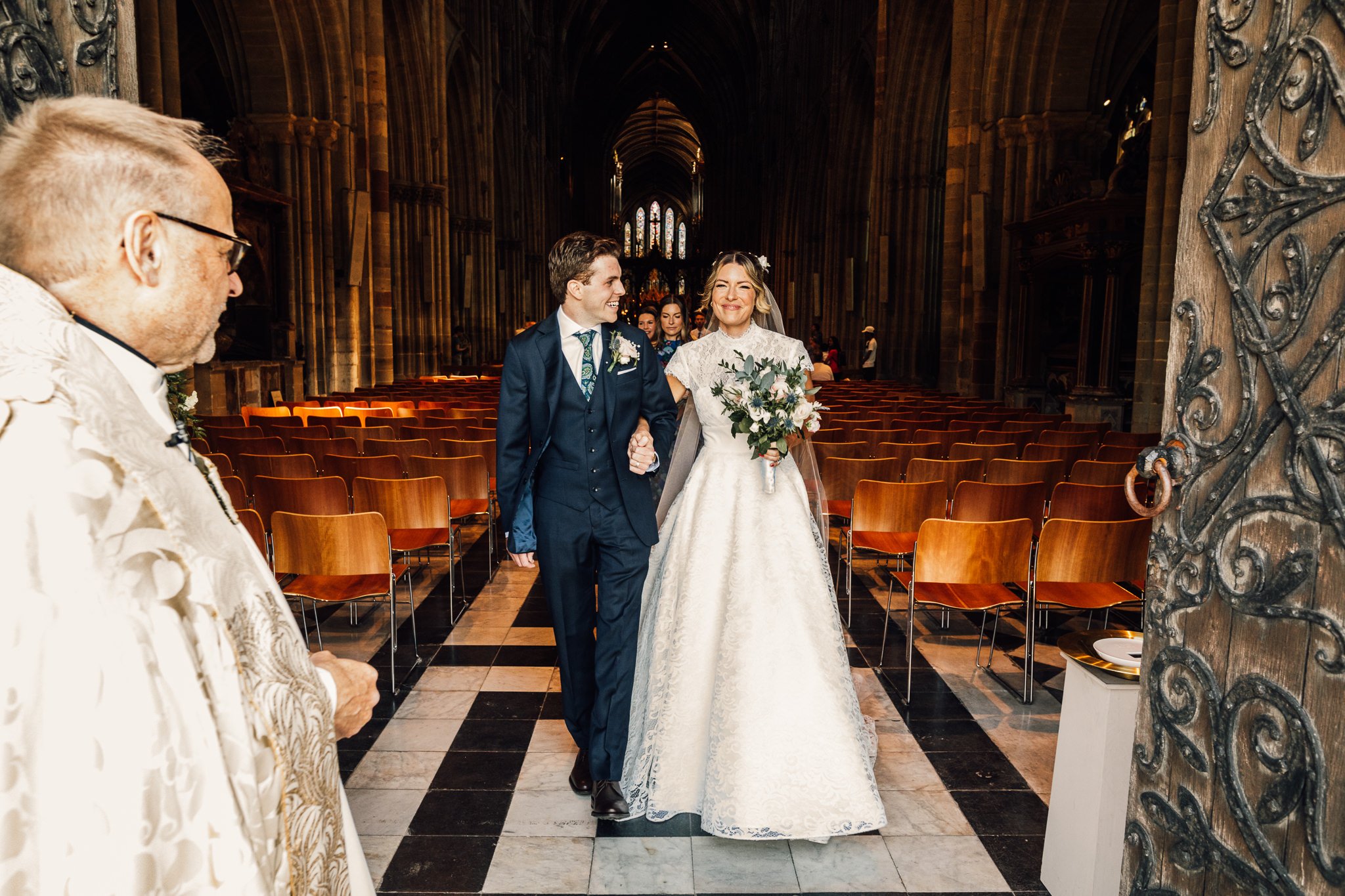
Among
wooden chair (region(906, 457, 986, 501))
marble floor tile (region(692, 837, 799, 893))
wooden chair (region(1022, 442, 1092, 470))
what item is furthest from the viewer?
wooden chair (region(1022, 442, 1092, 470))

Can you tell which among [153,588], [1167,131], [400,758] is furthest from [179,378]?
[1167,131]

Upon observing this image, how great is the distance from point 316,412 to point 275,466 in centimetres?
427

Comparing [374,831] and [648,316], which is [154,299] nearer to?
[374,831]

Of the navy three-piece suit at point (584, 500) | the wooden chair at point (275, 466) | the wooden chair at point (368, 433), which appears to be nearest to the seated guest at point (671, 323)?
the wooden chair at point (368, 433)

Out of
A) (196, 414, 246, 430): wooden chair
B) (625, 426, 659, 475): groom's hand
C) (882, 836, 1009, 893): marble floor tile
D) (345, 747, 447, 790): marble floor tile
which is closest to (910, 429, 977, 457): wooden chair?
(882, 836, 1009, 893): marble floor tile

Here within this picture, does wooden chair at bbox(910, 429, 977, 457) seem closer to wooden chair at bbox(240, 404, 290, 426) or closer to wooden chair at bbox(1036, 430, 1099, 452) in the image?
wooden chair at bbox(1036, 430, 1099, 452)

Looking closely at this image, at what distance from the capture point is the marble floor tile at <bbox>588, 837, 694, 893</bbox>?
259 cm

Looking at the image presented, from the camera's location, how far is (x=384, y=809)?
10.1 ft

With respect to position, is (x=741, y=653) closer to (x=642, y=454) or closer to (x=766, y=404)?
(x=642, y=454)

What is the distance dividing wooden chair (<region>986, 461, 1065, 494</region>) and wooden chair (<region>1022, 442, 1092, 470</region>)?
762 mm

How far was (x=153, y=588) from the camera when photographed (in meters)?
0.90

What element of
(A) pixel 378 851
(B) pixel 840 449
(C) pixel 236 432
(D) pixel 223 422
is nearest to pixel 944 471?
(B) pixel 840 449

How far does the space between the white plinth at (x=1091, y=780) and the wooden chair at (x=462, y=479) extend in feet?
13.7

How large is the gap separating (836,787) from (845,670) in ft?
1.23
